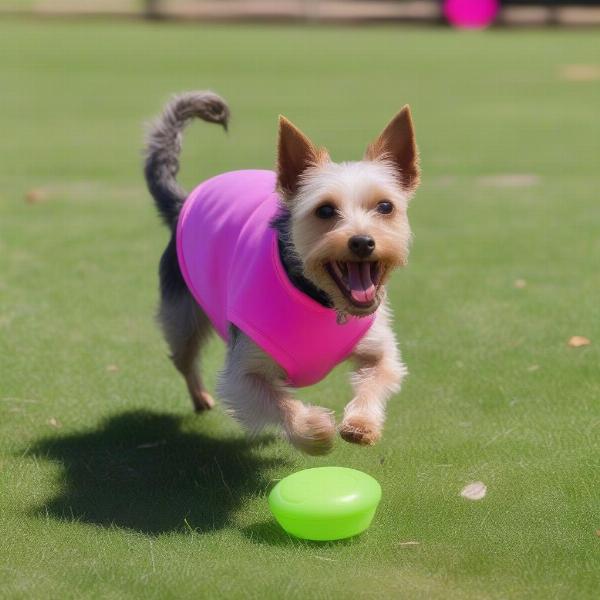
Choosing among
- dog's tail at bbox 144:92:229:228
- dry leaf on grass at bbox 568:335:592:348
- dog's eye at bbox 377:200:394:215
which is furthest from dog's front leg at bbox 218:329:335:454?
dry leaf on grass at bbox 568:335:592:348

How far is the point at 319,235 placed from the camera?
Answer: 14.0ft

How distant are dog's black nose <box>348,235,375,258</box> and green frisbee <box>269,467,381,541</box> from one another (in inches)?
35.1

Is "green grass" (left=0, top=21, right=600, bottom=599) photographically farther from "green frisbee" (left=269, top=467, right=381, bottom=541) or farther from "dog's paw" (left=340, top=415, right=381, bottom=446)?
"dog's paw" (left=340, top=415, right=381, bottom=446)

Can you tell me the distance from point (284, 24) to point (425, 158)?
2615 centimetres

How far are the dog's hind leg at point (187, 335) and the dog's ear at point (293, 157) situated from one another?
3.88 ft

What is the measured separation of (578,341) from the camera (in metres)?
6.19

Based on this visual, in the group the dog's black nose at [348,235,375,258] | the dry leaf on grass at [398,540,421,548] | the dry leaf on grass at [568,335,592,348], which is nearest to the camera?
the dry leaf on grass at [398,540,421,548]

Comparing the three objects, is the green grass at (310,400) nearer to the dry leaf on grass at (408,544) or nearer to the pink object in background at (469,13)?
the dry leaf on grass at (408,544)

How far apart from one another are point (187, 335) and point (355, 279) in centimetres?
153

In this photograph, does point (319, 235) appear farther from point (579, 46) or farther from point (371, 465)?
point (579, 46)

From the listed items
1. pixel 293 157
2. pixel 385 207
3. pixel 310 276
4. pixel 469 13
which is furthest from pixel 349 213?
pixel 469 13

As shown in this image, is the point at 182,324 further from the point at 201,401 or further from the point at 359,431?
the point at 359,431

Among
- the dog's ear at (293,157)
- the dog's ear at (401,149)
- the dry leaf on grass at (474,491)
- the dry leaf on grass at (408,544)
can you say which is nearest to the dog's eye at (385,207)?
the dog's ear at (401,149)

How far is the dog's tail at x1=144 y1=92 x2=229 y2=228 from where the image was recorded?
5762 mm
